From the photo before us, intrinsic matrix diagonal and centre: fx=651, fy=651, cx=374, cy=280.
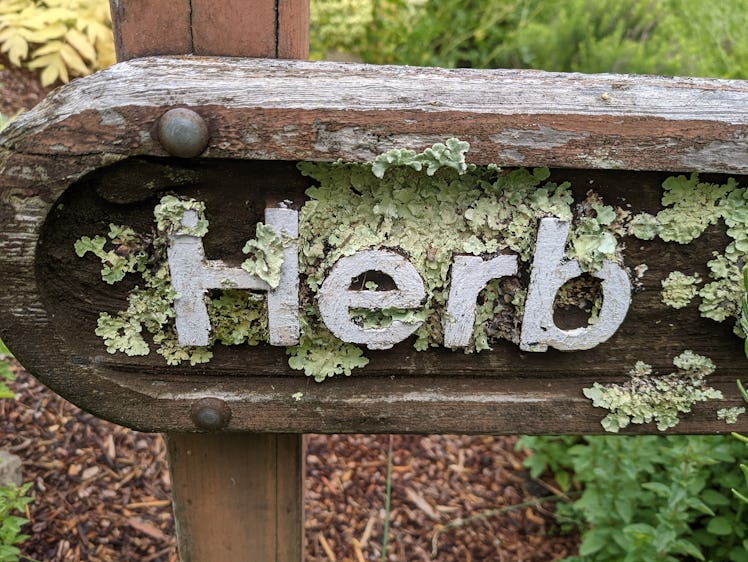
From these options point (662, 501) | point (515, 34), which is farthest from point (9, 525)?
point (515, 34)

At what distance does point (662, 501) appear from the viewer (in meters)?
A: 1.66

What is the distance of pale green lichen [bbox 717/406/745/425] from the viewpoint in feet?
3.08

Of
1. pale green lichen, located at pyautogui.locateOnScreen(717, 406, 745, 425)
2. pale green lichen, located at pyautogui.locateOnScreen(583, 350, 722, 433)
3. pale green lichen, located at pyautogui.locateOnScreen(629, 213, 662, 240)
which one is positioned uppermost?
pale green lichen, located at pyautogui.locateOnScreen(629, 213, 662, 240)

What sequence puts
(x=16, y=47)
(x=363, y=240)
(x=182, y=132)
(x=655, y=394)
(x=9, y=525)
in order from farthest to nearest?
(x=16, y=47) → (x=9, y=525) → (x=655, y=394) → (x=363, y=240) → (x=182, y=132)

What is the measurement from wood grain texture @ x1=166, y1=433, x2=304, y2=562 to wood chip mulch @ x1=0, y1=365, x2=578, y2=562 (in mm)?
705

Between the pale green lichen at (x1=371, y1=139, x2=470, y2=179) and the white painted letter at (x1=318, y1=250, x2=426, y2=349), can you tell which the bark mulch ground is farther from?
the pale green lichen at (x1=371, y1=139, x2=470, y2=179)

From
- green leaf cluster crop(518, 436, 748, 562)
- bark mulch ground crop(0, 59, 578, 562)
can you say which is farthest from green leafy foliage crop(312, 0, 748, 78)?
bark mulch ground crop(0, 59, 578, 562)

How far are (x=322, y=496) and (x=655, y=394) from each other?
1320mm

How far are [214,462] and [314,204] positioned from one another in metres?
0.49

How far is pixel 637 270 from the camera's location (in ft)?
2.83

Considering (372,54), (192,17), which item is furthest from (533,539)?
(372,54)

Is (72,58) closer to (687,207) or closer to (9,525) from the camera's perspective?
(9,525)

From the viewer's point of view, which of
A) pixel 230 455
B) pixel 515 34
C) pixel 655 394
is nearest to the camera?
pixel 655 394

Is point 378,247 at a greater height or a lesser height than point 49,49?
greater
